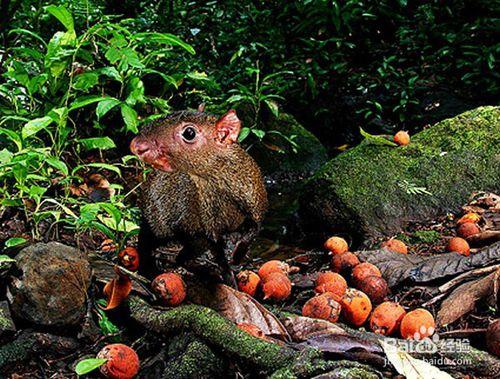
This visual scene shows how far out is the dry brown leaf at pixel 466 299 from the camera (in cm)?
325

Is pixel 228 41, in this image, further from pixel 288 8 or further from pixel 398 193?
pixel 398 193

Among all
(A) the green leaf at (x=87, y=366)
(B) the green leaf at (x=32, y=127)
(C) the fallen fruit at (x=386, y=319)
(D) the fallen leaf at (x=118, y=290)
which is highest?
(B) the green leaf at (x=32, y=127)

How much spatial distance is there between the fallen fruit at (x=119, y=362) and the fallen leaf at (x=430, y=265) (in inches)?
61.3

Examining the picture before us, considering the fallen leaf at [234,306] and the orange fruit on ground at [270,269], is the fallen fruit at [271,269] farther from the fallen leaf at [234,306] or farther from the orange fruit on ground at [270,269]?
the fallen leaf at [234,306]

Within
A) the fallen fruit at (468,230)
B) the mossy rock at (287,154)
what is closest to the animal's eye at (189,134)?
the fallen fruit at (468,230)

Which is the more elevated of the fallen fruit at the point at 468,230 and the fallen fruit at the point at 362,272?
the fallen fruit at the point at 362,272

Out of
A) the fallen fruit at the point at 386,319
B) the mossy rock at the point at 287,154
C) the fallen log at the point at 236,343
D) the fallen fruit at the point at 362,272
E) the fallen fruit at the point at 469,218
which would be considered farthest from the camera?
the mossy rock at the point at 287,154

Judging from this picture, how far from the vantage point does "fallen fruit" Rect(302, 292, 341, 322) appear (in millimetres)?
3199

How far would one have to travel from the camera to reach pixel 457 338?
3057mm

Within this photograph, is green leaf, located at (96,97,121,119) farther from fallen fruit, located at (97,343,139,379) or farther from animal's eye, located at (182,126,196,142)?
fallen fruit, located at (97,343,139,379)

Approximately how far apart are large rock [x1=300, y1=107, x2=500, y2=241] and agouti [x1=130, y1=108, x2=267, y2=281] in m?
1.67

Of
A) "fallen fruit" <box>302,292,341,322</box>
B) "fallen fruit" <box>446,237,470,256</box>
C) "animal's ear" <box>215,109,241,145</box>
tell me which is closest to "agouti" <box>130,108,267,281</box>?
"animal's ear" <box>215,109,241,145</box>

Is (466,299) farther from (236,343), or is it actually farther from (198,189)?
(198,189)

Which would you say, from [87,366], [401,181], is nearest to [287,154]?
[401,181]
